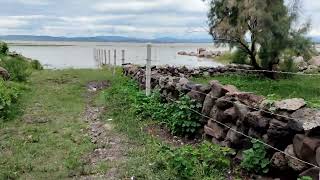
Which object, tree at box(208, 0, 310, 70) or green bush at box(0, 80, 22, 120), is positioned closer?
green bush at box(0, 80, 22, 120)

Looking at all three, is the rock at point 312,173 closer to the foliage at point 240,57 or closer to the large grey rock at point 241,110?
the large grey rock at point 241,110

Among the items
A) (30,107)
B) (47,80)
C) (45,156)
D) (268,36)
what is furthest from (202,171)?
(268,36)

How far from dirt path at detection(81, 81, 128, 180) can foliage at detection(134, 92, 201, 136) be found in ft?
2.78

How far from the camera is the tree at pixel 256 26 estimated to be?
69.6 ft

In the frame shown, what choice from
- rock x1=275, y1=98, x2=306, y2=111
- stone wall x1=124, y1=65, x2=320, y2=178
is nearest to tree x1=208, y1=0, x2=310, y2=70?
stone wall x1=124, y1=65, x2=320, y2=178

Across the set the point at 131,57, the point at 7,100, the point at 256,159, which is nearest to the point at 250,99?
the point at 256,159

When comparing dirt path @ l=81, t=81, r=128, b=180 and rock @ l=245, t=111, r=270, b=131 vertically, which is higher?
rock @ l=245, t=111, r=270, b=131

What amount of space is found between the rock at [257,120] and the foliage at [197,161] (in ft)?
1.59

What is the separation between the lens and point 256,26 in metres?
21.7

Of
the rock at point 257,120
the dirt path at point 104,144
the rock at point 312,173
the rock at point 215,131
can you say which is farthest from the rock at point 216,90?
the rock at point 312,173

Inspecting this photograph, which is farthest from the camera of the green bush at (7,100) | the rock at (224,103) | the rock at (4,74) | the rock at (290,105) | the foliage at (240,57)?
the foliage at (240,57)

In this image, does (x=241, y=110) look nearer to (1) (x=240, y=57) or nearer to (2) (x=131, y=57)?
(1) (x=240, y=57)

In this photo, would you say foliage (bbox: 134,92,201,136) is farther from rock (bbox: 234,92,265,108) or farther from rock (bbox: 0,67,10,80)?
rock (bbox: 0,67,10,80)

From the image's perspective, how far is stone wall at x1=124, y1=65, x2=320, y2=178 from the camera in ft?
15.8
